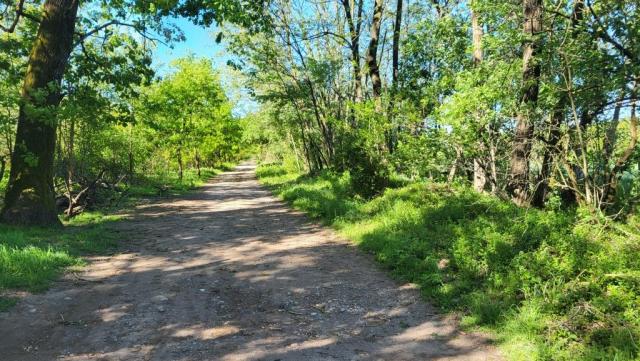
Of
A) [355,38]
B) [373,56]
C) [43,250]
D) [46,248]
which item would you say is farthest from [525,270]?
[355,38]

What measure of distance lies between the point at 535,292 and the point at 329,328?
2459 millimetres

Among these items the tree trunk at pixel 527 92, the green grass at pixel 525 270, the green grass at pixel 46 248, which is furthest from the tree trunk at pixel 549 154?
the green grass at pixel 46 248

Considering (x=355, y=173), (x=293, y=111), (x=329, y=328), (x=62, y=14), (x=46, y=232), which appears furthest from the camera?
(x=293, y=111)

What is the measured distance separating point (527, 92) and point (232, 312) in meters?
6.48

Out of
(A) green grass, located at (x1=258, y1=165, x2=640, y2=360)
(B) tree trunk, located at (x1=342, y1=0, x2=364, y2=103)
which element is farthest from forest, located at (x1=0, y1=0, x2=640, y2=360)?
(B) tree trunk, located at (x1=342, y1=0, x2=364, y2=103)

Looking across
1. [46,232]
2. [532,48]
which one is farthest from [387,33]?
[46,232]

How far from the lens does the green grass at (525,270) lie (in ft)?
14.7

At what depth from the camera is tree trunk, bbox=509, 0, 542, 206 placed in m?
8.02

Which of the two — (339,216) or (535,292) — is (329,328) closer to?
(535,292)

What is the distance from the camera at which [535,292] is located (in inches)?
209

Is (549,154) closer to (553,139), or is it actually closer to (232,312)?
(553,139)

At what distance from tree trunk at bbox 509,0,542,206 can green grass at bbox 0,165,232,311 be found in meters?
8.28

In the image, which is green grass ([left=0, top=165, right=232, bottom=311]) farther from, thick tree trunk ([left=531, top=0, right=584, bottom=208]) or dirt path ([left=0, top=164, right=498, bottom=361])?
thick tree trunk ([left=531, top=0, right=584, bottom=208])

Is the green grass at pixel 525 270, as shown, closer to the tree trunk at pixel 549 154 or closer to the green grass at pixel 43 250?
the tree trunk at pixel 549 154
